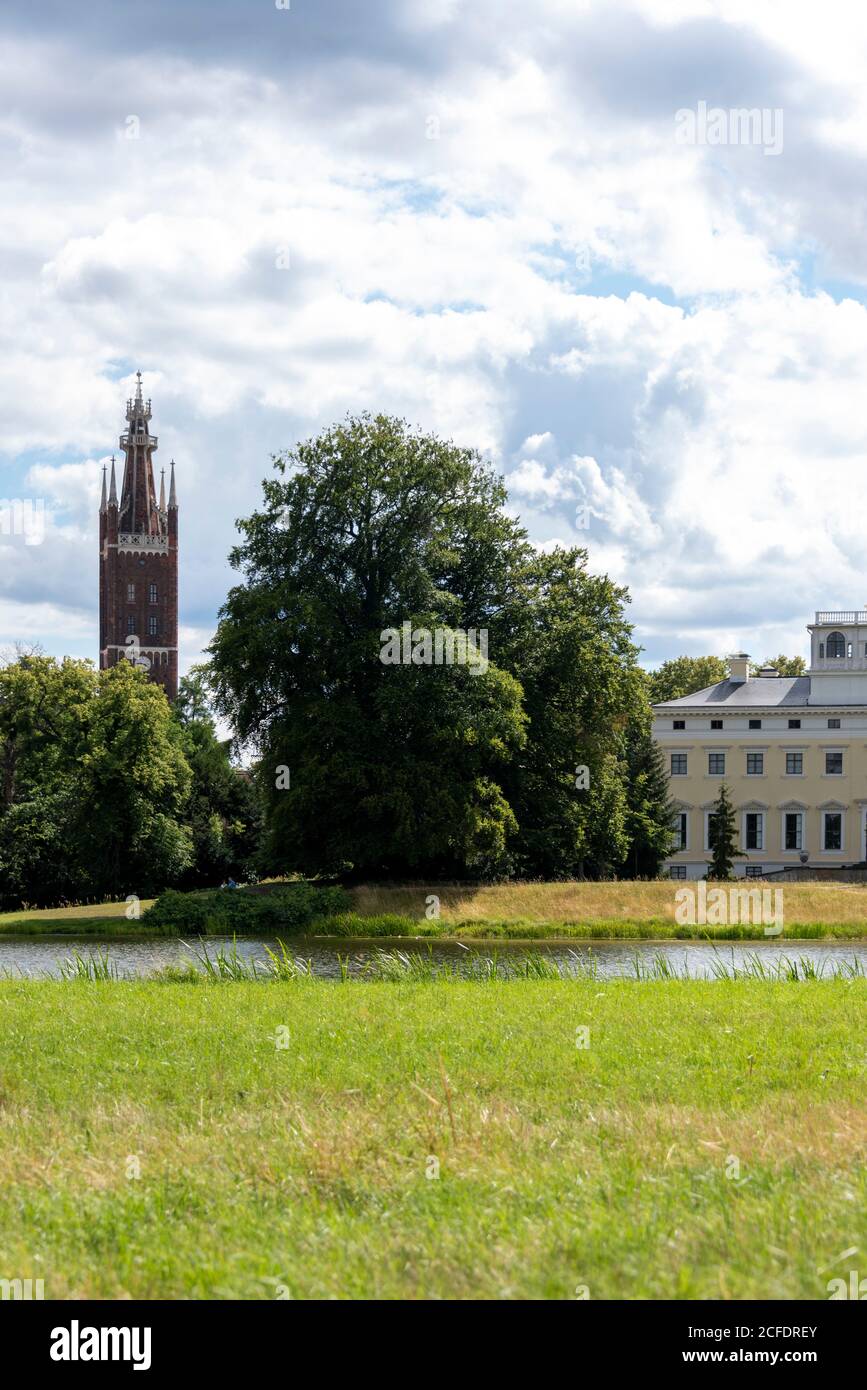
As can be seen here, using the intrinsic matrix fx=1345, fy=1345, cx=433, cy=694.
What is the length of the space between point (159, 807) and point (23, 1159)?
5657 centimetres

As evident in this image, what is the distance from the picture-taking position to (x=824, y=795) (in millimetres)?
80625

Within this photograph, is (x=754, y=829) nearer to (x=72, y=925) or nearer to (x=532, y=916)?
(x=532, y=916)

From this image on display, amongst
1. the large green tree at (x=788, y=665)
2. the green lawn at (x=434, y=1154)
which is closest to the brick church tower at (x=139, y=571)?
the large green tree at (x=788, y=665)

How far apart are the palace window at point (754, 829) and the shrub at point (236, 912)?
41.6 m

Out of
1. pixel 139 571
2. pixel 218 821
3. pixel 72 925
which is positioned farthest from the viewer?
pixel 139 571

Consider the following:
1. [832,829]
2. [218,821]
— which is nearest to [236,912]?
[218,821]

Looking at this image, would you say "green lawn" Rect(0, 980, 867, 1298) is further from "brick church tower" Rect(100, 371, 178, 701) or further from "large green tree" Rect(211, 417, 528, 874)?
"brick church tower" Rect(100, 371, 178, 701)

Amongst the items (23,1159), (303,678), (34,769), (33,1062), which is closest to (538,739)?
(303,678)

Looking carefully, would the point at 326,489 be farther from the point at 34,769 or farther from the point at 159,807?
the point at 34,769

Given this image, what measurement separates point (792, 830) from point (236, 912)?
1812 inches

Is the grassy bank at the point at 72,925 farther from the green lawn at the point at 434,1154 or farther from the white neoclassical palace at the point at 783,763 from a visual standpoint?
the white neoclassical palace at the point at 783,763

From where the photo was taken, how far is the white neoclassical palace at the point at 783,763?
8056 centimetres

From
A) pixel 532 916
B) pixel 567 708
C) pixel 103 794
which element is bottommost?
pixel 532 916

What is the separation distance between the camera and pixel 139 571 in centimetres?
14550
